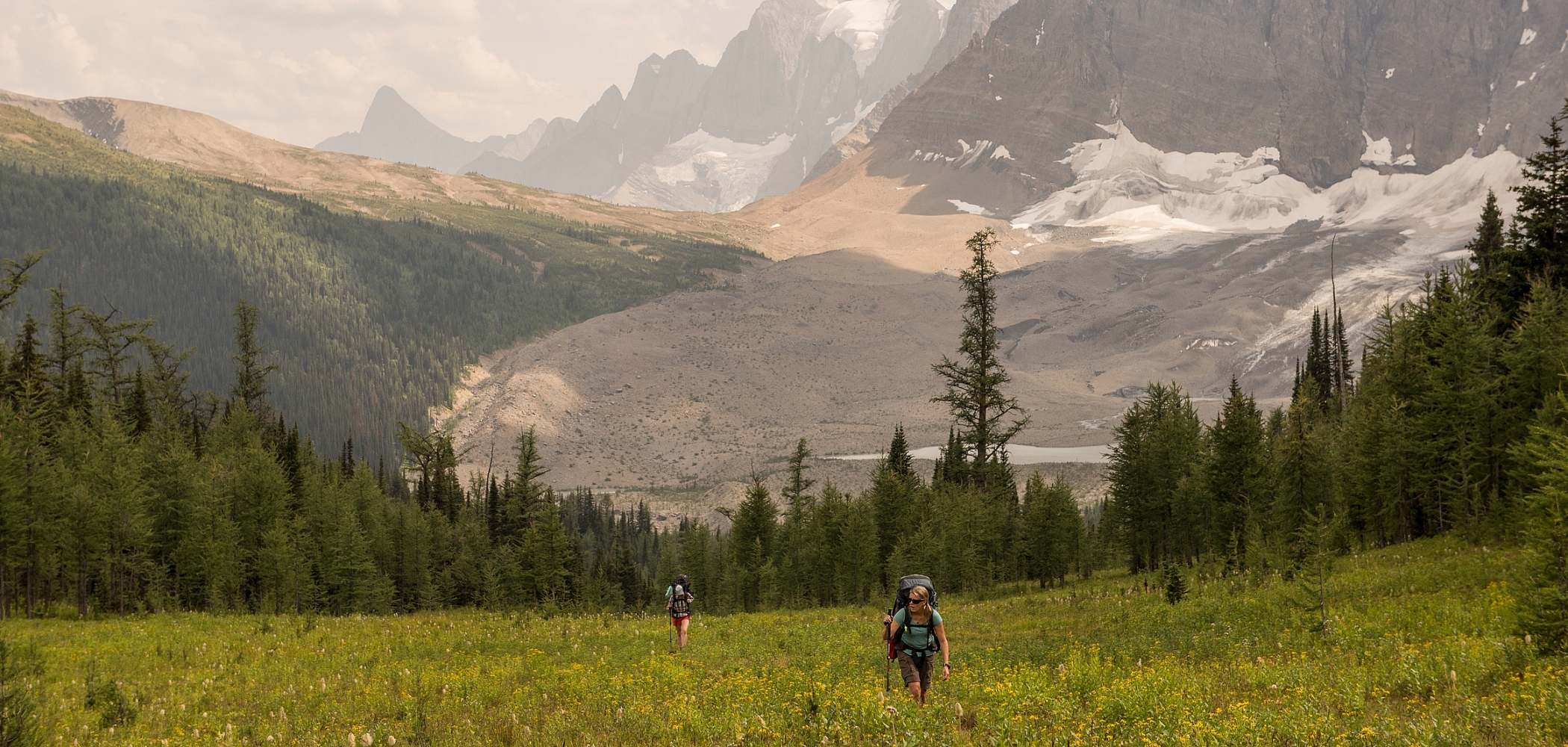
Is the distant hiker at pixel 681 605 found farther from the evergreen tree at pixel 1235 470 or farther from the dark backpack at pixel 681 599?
the evergreen tree at pixel 1235 470

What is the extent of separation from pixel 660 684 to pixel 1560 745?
12348 mm

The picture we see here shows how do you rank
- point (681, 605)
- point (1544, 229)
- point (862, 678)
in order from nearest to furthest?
point (862, 678) → point (681, 605) → point (1544, 229)

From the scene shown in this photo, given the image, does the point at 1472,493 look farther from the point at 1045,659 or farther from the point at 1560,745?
the point at 1560,745

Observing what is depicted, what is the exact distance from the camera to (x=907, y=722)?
10.4m

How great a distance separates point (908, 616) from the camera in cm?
1233

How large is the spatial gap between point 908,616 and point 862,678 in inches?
154

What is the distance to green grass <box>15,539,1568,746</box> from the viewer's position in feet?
35.0

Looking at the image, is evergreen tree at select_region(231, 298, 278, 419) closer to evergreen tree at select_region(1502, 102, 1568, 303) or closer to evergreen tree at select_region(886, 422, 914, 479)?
evergreen tree at select_region(886, 422, 914, 479)

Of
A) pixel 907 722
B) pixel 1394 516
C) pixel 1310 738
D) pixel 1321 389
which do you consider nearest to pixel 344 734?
pixel 907 722

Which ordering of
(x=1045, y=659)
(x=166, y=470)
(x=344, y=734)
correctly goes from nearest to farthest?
1. (x=344, y=734)
2. (x=1045, y=659)
3. (x=166, y=470)

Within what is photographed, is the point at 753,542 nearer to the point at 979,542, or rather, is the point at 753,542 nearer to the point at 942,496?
the point at 942,496

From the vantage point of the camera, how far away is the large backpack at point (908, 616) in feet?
40.0

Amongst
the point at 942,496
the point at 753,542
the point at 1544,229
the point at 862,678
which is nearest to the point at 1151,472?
the point at 942,496

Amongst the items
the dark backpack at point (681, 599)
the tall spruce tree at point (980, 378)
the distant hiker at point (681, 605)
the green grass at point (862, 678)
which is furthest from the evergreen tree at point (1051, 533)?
the dark backpack at point (681, 599)
